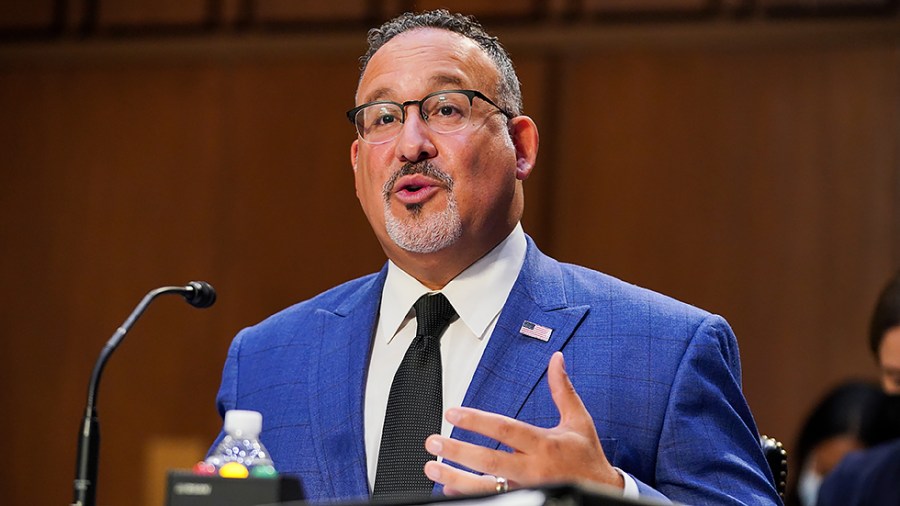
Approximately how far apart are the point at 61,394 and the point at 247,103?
4.88ft

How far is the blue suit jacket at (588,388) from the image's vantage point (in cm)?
214

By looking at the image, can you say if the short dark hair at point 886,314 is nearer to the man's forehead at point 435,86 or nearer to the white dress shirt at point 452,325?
the white dress shirt at point 452,325

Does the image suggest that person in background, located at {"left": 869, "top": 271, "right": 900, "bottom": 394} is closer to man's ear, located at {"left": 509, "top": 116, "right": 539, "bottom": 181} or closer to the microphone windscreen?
man's ear, located at {"left": 509, "top": 116, "right": 539, "bottom": 181}

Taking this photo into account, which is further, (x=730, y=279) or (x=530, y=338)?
(x=730, y=279)

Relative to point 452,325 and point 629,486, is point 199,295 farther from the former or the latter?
point 629,486

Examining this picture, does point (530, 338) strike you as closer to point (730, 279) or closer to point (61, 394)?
point (730, 279)

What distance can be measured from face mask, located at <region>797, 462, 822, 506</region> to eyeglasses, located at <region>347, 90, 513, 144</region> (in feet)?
8.28

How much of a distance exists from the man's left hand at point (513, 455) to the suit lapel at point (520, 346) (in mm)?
475

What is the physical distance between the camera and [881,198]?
182 inches

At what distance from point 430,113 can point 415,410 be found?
1.91ft

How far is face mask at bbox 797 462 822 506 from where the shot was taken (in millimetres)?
4324

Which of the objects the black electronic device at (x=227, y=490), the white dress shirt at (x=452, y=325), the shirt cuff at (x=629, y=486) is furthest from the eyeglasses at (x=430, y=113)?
the black electronic device at (x=227, y=490)

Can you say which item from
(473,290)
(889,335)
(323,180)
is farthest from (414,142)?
(323,180)

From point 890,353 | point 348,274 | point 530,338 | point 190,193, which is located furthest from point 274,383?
point 190,193
